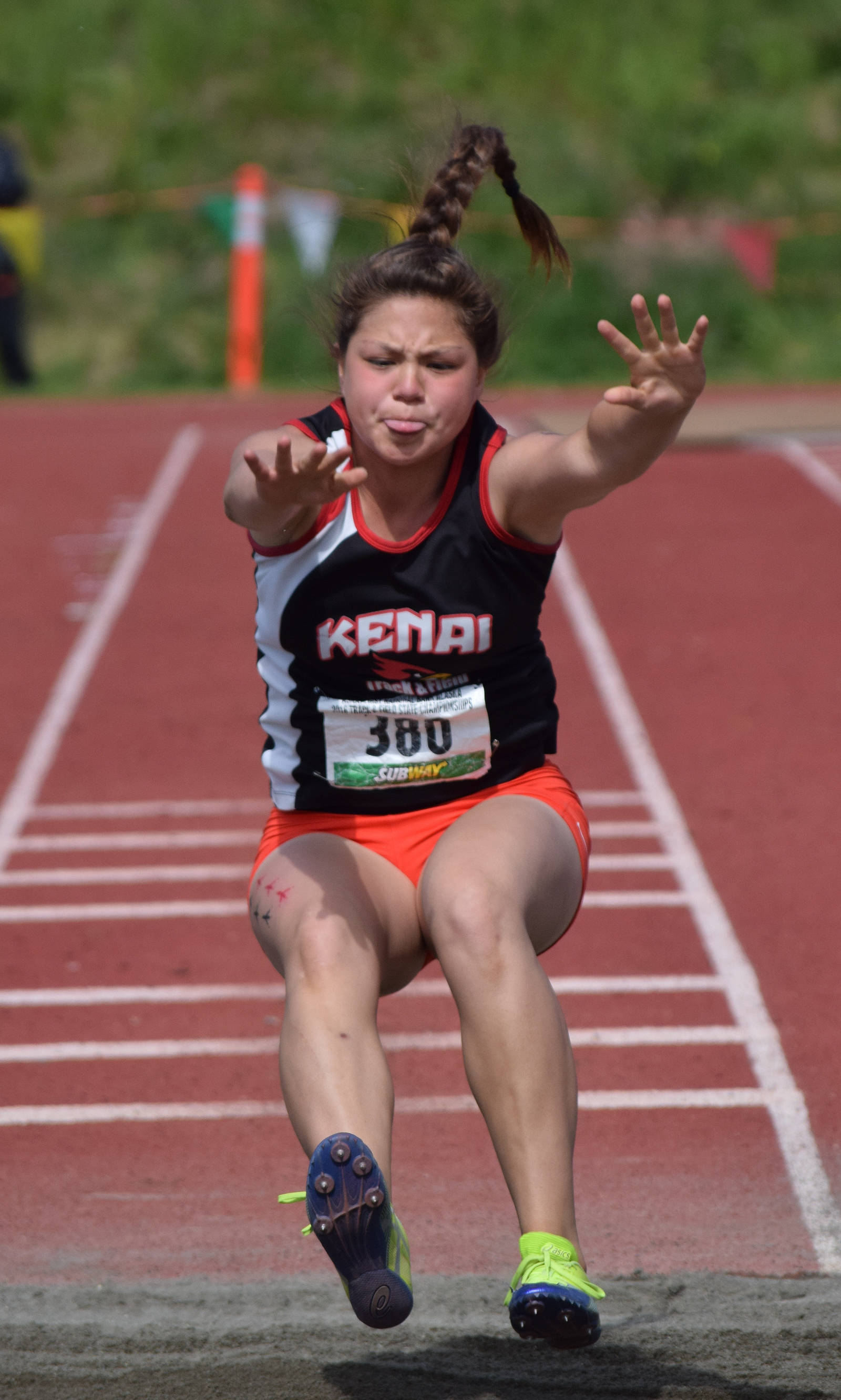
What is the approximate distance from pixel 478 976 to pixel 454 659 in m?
0.59

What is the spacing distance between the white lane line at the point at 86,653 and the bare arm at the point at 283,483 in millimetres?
3150

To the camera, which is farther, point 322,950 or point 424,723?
point 424,723

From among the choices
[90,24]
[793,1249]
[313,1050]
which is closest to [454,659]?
[313,1050]

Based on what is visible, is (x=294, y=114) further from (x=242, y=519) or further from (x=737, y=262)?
(x=242, y=519)

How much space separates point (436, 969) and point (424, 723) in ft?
7.11

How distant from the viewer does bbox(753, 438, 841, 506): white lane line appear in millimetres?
10398

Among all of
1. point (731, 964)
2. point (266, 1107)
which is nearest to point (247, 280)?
point (731, 964)

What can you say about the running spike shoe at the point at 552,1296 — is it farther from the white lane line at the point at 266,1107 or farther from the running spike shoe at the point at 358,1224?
the white lane line at the point at 266,1107

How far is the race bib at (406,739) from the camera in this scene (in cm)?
295

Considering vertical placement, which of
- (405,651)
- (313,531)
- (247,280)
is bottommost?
(247,280)

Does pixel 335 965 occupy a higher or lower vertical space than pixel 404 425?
lower

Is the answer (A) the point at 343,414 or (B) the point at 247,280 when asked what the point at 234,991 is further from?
(B) the point at 247,280

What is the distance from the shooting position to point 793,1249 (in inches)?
139

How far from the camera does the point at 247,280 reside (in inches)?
574
